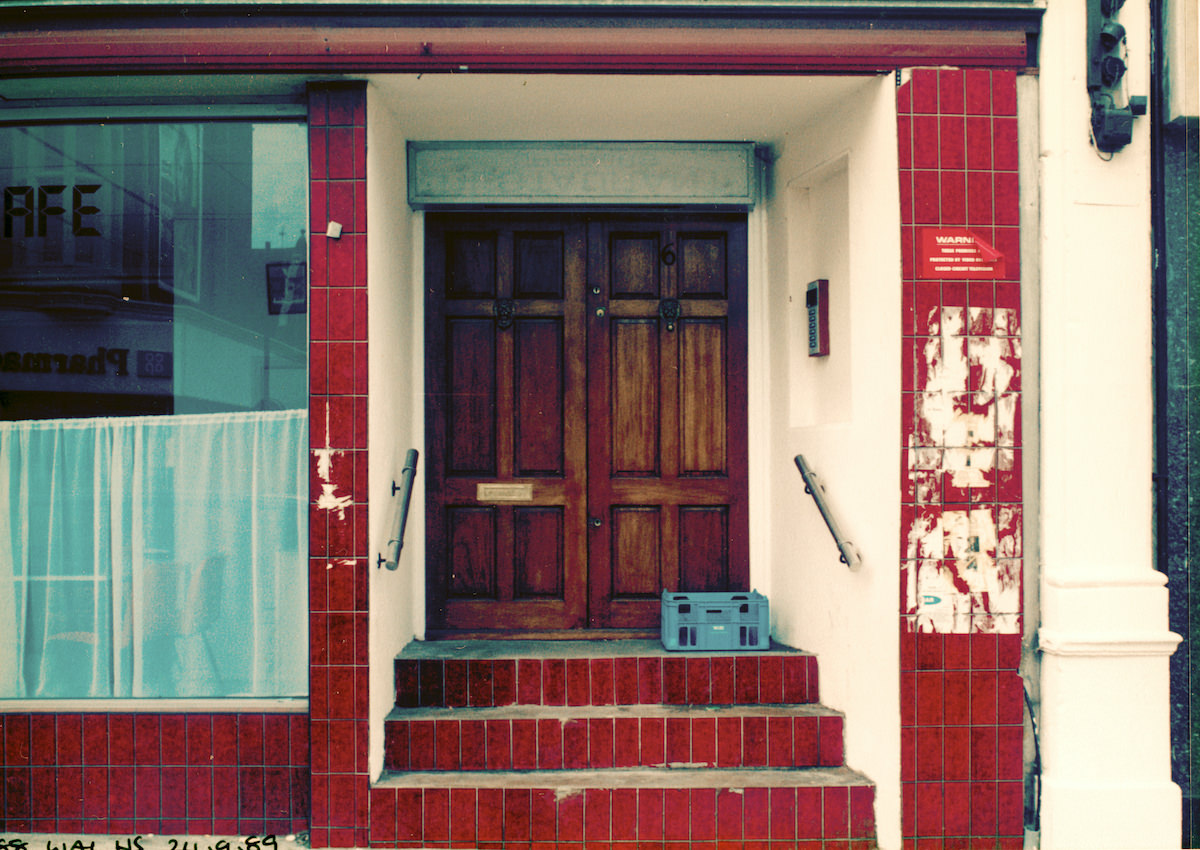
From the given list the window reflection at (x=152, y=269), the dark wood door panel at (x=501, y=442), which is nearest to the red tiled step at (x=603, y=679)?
the dark wood door panel at (x=501, y=442)

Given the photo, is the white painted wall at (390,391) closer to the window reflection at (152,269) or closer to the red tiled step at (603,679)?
the red tiled step at (603,679)

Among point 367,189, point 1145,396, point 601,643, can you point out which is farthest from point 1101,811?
point 367,189

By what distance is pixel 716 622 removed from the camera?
156 inches

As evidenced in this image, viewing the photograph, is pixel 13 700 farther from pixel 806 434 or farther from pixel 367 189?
pixel 806 434

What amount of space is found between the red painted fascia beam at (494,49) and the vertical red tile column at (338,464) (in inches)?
8.3

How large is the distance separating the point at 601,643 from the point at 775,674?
2.98ft

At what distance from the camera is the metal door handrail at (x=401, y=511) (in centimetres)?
345

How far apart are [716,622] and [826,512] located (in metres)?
0.81

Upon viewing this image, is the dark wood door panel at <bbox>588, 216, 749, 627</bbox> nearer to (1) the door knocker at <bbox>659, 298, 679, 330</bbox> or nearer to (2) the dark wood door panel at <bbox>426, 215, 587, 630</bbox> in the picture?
(1) the door knocker at <bbox>659, 298, 679, 330</bbox>

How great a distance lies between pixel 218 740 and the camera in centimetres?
350

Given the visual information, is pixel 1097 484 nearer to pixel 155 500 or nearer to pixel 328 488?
pixel 328 488

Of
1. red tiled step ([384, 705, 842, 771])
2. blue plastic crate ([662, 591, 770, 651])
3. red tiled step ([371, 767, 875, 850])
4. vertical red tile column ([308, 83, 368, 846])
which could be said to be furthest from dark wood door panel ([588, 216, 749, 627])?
vertical red tile column ([308, 83, 368, 846])

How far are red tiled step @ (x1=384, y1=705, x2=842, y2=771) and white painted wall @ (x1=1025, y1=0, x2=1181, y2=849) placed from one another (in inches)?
41.0

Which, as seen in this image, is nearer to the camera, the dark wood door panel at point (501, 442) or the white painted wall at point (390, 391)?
the white painted wall at point (390, 391)
